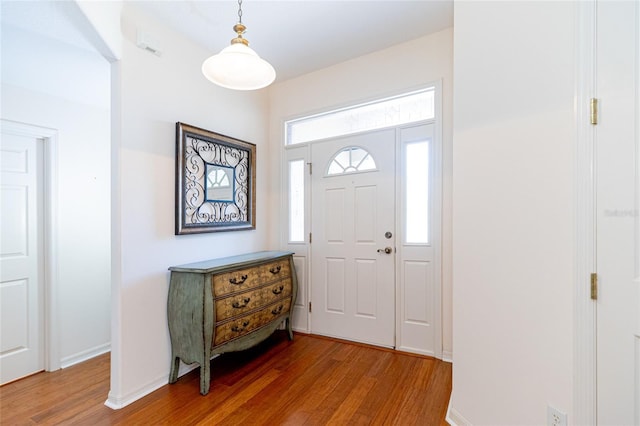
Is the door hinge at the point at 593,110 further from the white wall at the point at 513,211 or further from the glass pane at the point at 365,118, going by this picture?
the glass pane at the point at 365,118

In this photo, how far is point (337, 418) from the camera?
6.06 ft

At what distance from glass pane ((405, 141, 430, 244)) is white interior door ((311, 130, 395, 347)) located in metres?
0.14

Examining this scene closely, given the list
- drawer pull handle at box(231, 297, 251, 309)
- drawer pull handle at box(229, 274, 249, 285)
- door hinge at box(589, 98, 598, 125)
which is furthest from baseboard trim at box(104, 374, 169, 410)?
door hinge at box(589, 98, 598, 125)

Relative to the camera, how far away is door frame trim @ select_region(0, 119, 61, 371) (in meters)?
2.63

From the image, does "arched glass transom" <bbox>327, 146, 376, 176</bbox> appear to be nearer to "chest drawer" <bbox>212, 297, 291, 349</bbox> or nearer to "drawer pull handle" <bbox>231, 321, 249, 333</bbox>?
"chest drawer" <bbox>212, 297, 291, 349</bbox>

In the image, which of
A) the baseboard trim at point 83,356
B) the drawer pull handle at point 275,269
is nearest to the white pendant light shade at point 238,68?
the drawer pull handle at point 275,269

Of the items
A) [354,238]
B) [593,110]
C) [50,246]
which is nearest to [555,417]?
[593,110]

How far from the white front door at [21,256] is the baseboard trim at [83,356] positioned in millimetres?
163

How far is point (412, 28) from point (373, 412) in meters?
2.98

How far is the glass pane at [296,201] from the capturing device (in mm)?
3363

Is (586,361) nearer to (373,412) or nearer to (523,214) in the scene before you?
(523,214)

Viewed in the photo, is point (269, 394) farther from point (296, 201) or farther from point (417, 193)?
point (417, 193)

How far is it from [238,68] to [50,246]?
96.9 inches

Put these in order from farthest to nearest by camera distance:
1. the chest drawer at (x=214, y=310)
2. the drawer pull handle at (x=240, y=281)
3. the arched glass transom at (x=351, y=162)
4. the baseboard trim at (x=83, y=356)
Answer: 1. the arched glass transom at (x=351, y=162)
2. the baseboard trim at (x=83, y=356)
3. the drawer pull handle at (x=240, y=281)
4. the chest drawer at (x=214, y=310)
